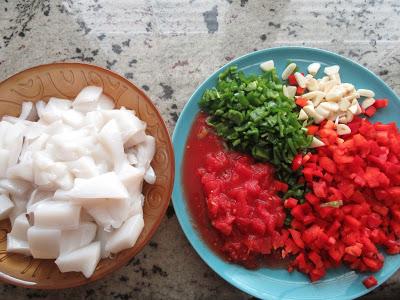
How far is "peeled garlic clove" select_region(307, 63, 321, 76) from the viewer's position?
6.09 feet

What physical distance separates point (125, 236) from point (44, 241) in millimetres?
249

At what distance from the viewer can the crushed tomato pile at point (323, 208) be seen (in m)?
1.67

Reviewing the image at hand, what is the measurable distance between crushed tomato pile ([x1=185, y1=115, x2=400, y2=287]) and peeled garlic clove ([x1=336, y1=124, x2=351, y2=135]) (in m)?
0.03

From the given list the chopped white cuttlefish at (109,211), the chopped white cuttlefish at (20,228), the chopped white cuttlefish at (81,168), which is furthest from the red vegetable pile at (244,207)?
the chopped white cuttlefish at (20,228)

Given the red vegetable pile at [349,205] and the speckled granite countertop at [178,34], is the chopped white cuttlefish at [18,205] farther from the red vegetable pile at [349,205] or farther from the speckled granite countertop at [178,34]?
the red vegetable pile at [349,205]

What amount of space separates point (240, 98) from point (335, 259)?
731mm

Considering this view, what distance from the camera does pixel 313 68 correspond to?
1.86m

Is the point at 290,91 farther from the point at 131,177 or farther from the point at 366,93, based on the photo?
the point at 131,177

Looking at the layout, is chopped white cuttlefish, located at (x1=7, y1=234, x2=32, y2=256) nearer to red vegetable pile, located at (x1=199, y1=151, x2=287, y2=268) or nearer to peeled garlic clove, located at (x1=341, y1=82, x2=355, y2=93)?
red vegetable pile, located at (x1=199, y1=151, x2=287, y2=268)

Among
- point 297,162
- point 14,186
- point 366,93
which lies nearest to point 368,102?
point 366,93

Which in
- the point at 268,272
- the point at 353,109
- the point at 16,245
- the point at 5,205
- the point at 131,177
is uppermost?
the point at 353,109

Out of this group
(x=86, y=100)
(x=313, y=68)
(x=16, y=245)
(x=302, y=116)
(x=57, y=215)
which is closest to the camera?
(x=57, y=215)

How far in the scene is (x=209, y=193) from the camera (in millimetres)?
1726

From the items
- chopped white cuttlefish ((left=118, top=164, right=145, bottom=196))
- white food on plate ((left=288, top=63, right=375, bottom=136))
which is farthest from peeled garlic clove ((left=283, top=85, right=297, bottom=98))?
chopped white cuttlefish ((left=118, top=164, right=145, bottom=196))
